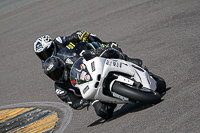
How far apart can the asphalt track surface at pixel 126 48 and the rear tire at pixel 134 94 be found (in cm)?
16

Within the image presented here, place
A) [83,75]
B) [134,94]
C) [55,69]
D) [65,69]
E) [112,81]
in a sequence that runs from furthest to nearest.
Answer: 1. [65,69]
2. [55,69]
3. [83,75]
4. [112,81]
5. [134,94]

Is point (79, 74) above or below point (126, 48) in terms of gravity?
above

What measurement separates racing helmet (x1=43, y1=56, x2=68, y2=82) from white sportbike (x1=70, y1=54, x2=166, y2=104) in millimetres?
295

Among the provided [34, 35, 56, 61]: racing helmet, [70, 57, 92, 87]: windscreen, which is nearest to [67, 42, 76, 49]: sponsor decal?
[34, 35, 56, 61]: racing helmet

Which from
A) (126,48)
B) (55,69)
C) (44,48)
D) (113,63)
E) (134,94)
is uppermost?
(44,48)

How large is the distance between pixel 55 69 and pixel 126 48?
378 cm

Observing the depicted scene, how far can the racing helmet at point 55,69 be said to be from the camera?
612 cm

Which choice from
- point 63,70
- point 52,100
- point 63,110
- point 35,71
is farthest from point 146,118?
point 35,71

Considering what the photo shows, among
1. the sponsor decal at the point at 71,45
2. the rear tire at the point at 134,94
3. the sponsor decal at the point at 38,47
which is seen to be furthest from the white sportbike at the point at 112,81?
the sponsor decal at the point at 38,47

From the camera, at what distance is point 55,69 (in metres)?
6.12

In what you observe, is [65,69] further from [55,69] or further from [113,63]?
[113,63]

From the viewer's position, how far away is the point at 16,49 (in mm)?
12773

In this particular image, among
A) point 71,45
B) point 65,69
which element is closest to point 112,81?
point 65,69

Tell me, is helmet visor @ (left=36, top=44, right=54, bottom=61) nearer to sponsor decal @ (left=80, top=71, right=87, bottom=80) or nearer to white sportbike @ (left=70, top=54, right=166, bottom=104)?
white sportbike @ (left=70, top=54, right=166, bottom=104)
